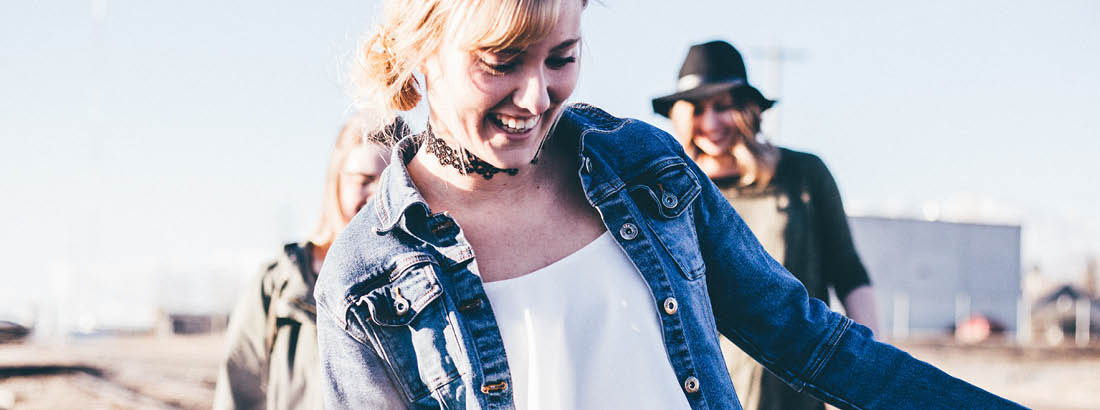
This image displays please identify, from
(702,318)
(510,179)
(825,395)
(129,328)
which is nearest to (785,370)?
(825,395)

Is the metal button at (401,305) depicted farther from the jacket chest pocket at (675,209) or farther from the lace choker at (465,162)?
the jacket chest pocket at (675,209)

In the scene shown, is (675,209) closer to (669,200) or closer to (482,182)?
(669,200)

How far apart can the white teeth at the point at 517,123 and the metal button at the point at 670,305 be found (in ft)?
1.26

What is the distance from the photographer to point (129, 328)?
43.7m

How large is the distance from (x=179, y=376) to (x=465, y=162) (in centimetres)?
1813

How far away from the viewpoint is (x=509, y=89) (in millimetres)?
1643

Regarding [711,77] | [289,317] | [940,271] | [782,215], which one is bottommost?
[940,271]

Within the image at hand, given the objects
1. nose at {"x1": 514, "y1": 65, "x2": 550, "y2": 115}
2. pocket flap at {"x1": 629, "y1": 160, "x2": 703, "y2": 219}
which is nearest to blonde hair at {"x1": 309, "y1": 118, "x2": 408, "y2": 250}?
pocket flap at {"x1": 629, "y1": 160, "x2": 703, "y2": 219}

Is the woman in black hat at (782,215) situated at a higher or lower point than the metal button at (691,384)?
higher

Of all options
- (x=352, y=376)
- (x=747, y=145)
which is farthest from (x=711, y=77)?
(x=352, y=376)

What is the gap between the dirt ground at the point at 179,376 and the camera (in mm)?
14258

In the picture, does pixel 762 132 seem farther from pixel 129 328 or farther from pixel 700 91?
pixel 129 328

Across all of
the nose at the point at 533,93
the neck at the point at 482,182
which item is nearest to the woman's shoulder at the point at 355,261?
the neck at the point at 482,182

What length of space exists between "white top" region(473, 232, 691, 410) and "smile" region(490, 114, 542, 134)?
9.4 inches
